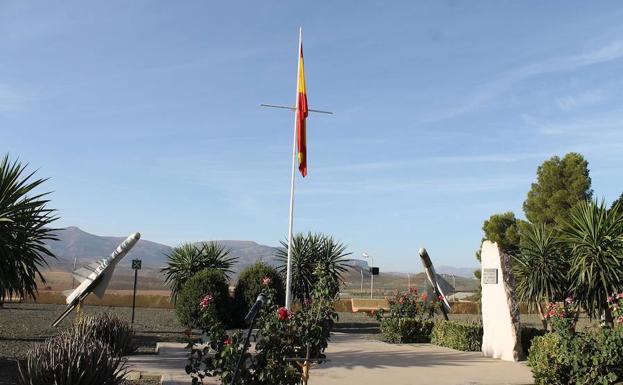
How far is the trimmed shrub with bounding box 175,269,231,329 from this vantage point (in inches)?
710

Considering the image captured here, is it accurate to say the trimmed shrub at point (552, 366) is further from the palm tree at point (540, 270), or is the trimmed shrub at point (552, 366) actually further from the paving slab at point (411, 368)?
the palm tree at point (540, 270)

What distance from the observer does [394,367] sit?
1145cm

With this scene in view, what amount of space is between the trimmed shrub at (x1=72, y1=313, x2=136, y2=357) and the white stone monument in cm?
821

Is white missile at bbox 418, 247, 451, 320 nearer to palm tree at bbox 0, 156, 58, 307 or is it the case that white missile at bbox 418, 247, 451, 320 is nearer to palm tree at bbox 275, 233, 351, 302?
palm tree at bbox 275, 233, 351, 302

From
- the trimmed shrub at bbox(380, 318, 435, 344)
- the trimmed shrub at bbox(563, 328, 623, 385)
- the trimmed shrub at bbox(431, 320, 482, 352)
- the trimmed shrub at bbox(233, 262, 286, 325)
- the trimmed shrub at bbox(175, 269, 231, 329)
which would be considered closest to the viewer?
the trimmed shrub at bbox(563, 328, 623, 385)

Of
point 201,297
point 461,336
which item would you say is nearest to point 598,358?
point 461,336

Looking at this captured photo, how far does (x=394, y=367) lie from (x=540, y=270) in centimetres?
856

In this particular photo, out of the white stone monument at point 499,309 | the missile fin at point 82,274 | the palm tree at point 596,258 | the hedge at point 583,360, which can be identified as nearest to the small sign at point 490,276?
the white stone monument at point 499,309

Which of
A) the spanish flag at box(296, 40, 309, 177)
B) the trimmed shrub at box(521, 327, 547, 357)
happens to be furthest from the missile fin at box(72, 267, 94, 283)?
the trimmed shrub at box(521, 327, 547, 357)

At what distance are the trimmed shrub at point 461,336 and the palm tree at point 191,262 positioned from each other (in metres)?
9.44

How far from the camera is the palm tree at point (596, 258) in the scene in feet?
52.7

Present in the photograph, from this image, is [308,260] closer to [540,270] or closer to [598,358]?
[540,270]

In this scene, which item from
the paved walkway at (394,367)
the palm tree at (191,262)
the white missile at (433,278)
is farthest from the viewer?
the palm tree at (191,262)

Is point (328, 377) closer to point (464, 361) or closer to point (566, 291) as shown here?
point (464, 361)
